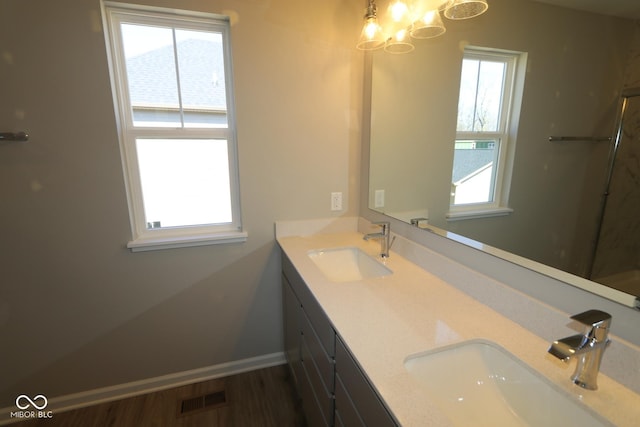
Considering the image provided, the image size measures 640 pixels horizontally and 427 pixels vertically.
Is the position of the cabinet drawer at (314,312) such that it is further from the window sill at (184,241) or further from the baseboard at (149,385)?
the baseboard at (149,385)

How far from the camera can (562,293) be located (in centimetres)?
88

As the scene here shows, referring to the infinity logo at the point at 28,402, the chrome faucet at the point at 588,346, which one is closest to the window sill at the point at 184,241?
the infinity logo at the point at 28,402

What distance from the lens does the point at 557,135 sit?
0.97 metres

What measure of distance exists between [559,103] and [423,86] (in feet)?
2.26

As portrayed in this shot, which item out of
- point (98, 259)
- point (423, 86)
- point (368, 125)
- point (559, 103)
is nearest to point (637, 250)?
point (559, 103)

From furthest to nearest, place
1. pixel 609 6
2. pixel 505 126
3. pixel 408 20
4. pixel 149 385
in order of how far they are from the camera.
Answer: pixel 149 385 < pixel 408 20 < pixel 505 126 < pixel 609 6

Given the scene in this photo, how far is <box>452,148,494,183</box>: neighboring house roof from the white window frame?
52 mm

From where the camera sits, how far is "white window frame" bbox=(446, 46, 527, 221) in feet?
3.46

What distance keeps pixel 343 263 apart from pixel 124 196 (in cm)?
134

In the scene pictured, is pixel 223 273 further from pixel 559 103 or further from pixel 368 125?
pixel 559 103

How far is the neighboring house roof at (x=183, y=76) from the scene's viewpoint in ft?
5.28

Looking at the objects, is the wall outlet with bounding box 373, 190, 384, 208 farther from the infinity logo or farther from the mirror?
the infinity logo

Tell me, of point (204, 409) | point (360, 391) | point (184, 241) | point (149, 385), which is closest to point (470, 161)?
point (360, 391)

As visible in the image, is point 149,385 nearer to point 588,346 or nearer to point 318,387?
point 318,387
